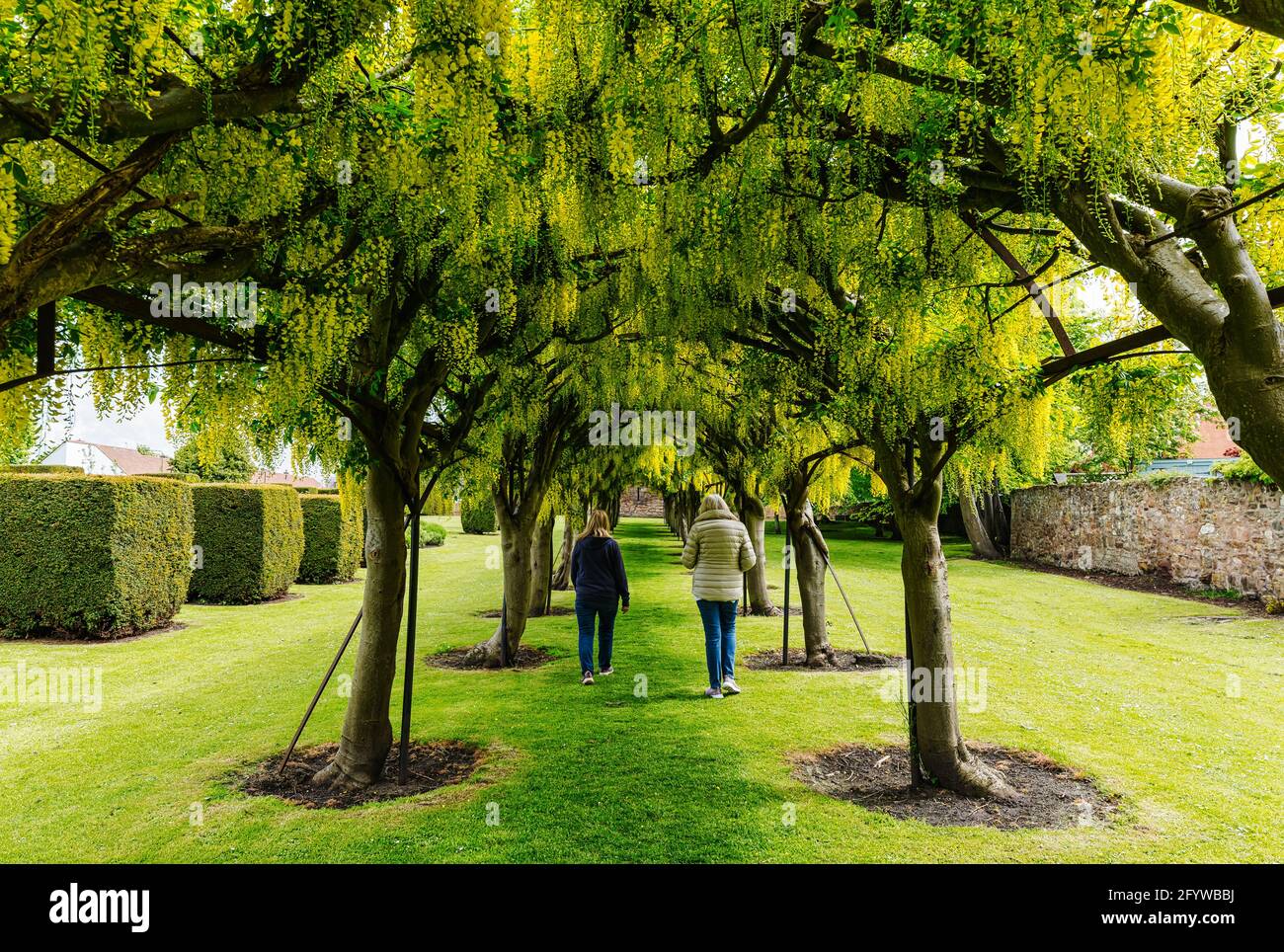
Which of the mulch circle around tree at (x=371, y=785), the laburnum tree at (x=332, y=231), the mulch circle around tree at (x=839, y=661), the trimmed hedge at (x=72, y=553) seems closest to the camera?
the laburnum tree at (x=332, y=231)

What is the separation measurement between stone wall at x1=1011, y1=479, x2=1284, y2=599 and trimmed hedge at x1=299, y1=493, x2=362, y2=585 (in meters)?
16.9

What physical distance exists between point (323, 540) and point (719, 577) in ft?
42.4

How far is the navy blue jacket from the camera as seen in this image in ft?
24.3

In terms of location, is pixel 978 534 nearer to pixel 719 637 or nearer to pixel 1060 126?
pixel 719 637

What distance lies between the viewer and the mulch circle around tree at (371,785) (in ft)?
15.0

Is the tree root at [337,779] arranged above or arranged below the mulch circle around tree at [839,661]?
above

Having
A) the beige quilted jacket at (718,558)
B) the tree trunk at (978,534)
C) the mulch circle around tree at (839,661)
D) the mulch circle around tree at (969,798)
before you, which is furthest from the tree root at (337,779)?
the tree trunk at (978,534)

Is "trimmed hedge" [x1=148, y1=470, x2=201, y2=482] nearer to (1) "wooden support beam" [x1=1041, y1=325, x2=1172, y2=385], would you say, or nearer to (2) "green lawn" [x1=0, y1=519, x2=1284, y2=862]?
(2) "green lawn" [x1=0, y1=519, x2=1284, y2=862]

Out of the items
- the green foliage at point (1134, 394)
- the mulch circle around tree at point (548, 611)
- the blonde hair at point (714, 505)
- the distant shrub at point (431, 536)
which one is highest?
the green foliage at point (1134, 394)

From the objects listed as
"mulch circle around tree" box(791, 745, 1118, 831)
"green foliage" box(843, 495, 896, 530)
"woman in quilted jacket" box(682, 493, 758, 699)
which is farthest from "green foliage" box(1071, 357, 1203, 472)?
"green foliage" box(843, 495, 896, 530)

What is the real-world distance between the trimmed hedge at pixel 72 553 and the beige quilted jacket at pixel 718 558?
295 inches

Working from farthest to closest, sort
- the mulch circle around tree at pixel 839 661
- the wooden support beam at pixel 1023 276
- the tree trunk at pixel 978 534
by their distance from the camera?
the tree trunk at pixel 978 534, the mulch circle around tree at pixel 839 661, the wooden support beam at pixel 1023 276

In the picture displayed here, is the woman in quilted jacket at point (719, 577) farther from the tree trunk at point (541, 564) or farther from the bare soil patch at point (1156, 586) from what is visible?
the bare soil patch at point (1156, 586)
